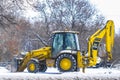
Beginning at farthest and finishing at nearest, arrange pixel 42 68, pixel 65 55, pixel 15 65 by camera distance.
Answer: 1. pixel 15 65
2. pixel 42 68
3. pixel 65 55

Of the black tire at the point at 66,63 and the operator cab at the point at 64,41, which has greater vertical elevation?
the operator cab at the point at 64,41

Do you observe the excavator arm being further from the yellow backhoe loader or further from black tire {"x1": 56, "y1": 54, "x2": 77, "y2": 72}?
black tire {"x1": 56, "y1": 54, "x2": 77, "y2": 72}

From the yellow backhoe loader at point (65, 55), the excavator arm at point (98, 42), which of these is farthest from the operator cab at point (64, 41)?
the excavator arm at point (98, 42)

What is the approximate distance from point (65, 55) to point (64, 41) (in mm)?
1563

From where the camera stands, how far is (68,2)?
57.8 meters

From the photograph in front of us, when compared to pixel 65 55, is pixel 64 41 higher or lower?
higher

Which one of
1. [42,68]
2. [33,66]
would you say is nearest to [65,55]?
[33,66]

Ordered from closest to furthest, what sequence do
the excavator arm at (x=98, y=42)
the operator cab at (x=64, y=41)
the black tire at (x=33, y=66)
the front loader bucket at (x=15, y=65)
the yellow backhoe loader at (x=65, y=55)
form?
1. the yellow backhoe loader at (x=65, y=55)
2. the operator cab at (x=64, y=41)
3. the black tire at (x=33, y=66)
4. the excavator arm at (x=98, y=42)
5. the front loader bucket at (x=15, y=65)

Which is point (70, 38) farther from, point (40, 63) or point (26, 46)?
point (26, 46)

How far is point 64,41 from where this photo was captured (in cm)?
2777

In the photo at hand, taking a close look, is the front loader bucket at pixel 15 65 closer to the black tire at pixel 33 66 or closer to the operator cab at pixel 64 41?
the black tire at pixel 33 66

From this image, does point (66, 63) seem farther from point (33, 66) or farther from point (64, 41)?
point (33, 66)

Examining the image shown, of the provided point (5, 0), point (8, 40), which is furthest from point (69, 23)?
point (5, 0)

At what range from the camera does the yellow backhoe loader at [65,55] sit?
87.1 feet
